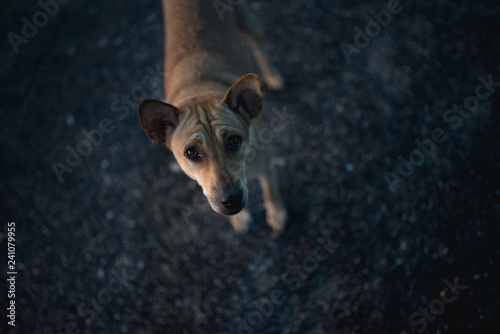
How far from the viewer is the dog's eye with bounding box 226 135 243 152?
2.62m

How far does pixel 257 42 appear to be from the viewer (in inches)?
167

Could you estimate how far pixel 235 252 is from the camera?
12.9ft

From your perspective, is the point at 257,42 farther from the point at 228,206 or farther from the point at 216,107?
the point at 228,206

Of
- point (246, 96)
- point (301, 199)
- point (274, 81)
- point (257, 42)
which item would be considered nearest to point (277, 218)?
point (301, 199)

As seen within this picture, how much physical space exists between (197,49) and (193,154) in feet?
4.56

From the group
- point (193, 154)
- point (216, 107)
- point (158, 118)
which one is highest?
point (158, 118)

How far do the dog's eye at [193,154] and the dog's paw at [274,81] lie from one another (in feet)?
7.65

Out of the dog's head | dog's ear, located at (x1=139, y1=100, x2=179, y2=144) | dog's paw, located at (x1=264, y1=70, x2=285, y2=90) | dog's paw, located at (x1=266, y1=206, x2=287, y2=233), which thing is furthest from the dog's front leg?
dog's paw, located at (x1=264, y1=70, x2=285, y2=90)

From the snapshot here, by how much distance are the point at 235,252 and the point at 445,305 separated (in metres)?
2.37

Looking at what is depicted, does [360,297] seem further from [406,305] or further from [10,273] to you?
[10,273]

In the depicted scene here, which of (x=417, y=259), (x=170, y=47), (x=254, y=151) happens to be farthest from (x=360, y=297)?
(x=170, y=47)

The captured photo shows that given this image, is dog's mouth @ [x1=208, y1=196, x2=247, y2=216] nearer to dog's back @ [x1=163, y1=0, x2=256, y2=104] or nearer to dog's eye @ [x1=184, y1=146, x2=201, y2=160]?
dog's eye @ [x1=184, y1=146, x2=201, y2=160]

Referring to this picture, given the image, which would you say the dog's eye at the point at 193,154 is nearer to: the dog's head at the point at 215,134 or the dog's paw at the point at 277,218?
the dog's head at the point at 215,134

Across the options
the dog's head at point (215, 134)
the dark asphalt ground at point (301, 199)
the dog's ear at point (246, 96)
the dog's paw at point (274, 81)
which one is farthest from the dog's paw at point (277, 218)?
the dog's paw at point (274, 81)
